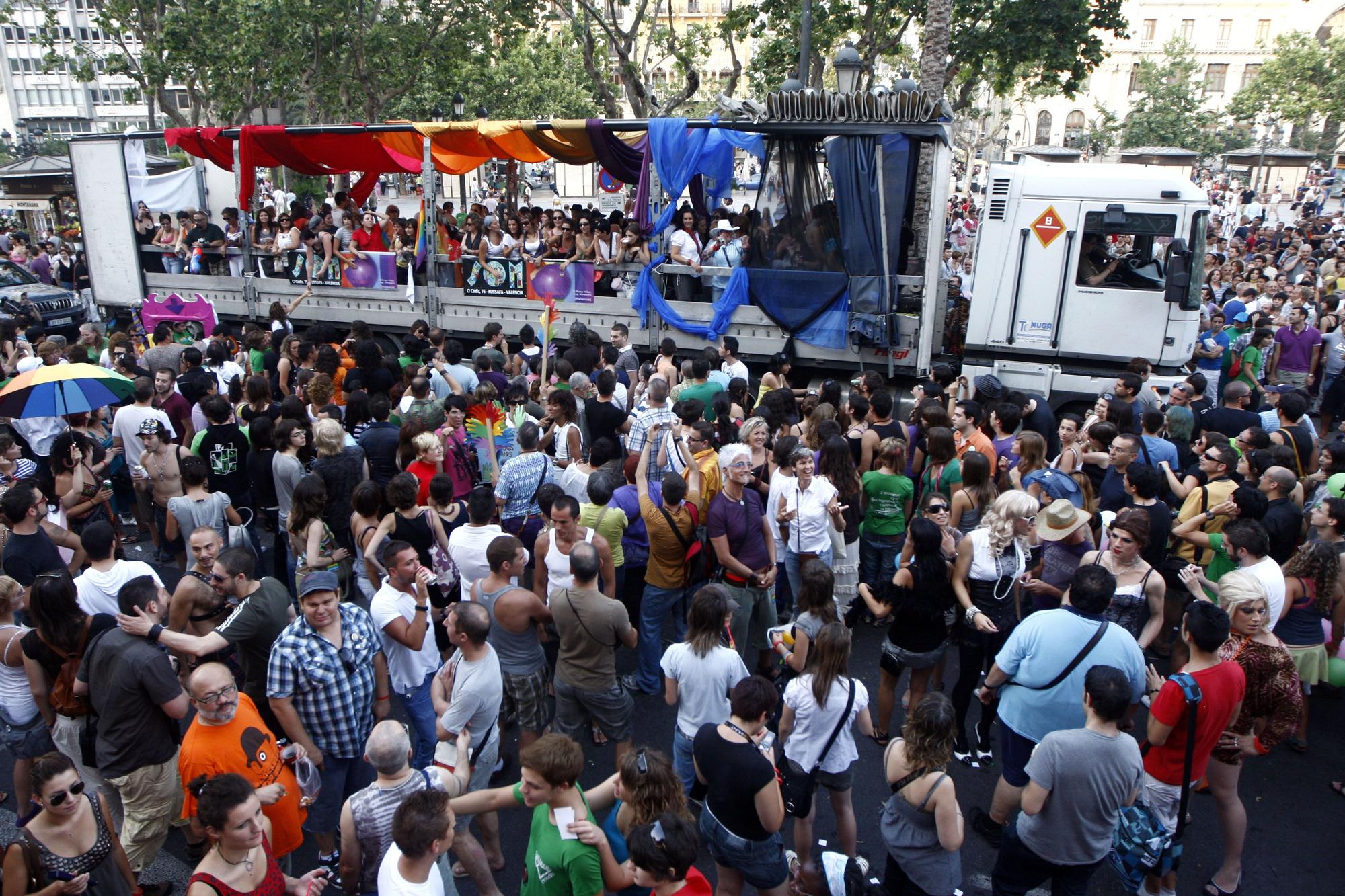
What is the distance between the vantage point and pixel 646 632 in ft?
18.5

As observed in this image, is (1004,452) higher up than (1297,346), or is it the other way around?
(1004,452)

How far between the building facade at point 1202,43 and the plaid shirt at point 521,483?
62.3 meters

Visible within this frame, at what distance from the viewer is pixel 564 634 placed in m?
4.48

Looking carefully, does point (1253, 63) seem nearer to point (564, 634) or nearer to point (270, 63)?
point (270, 63)

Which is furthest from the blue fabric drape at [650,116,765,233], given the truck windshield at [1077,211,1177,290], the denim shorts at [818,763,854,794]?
the denim shorts at [818,763,854,794]

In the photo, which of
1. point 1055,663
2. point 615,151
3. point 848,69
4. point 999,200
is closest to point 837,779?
point 1055,663

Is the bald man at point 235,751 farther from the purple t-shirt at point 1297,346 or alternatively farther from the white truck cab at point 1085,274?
the purple t-shirt at point 1297,346

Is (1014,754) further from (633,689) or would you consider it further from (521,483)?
(521,483)

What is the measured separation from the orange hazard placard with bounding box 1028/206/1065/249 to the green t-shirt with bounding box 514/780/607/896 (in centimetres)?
797

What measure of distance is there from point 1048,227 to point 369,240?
871 centimetres

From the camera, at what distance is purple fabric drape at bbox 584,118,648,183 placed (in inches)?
412

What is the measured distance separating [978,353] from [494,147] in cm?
654

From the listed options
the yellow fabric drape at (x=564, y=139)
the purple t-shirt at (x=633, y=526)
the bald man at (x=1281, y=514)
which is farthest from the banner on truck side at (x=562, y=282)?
the bald man at (x=1281, y=514)

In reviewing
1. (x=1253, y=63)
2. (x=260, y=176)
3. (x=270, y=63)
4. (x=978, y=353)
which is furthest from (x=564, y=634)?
(x=1253, y=63)
